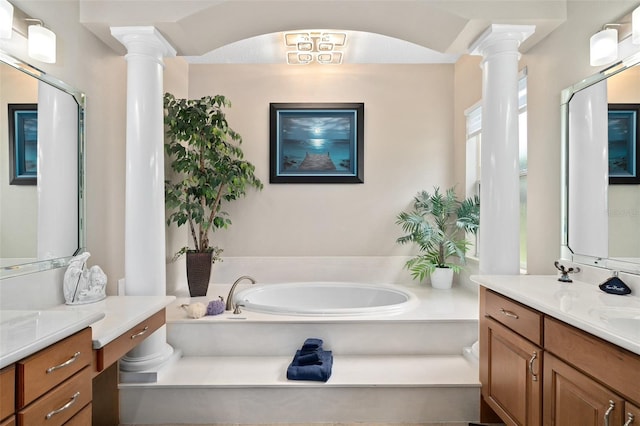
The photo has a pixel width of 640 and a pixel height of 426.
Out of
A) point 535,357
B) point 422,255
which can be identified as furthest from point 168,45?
point 422,255

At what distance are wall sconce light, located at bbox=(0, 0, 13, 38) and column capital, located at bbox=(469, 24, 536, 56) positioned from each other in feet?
8.05

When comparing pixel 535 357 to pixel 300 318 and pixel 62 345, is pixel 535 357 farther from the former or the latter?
pixel 62 345

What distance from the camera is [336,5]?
2.21 m

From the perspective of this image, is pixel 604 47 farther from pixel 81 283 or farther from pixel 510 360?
pixel 81 283

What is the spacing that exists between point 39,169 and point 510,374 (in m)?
2.48

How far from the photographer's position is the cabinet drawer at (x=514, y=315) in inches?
61.2

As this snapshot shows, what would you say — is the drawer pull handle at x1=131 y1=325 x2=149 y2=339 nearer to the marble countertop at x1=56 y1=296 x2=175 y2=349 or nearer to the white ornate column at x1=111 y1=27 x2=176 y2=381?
the marble countertop at x1=56 y1=296 x2=175 y2=349

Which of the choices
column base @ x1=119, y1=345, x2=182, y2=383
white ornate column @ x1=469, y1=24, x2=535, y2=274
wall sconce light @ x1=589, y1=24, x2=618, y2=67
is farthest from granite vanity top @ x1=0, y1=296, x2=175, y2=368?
wall sconce light @ x1=589, y1=24, x2=618, y2=67

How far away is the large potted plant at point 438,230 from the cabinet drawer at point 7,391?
119 inches

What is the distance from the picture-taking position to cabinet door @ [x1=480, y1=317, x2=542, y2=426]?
61.4 inches

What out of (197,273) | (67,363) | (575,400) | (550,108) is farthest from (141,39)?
(575,400)

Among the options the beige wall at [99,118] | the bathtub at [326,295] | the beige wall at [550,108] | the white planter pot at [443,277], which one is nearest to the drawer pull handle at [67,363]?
the beige wall at [99,118]

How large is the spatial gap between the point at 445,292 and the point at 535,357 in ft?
6.56

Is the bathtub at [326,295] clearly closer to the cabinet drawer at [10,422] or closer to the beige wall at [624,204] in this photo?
the beige wall at [624,204]
